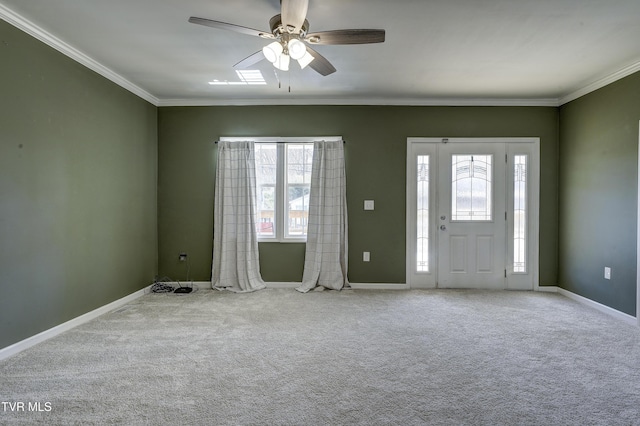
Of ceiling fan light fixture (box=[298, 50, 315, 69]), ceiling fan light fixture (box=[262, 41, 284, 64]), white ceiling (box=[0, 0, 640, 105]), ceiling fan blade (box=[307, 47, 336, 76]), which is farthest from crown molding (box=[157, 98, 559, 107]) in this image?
ceiling fan light fixture (box=[262, 41, 284, 64])

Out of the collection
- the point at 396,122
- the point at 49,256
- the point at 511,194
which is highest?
the point at 396,122

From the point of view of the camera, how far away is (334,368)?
2377mm

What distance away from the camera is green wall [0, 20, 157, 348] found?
102 inches

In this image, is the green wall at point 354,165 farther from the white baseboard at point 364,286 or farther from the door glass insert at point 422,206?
the door glass insert at point 422,206

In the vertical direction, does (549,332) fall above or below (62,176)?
below

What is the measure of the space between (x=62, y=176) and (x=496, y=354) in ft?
13.3

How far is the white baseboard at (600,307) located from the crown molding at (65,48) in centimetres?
611

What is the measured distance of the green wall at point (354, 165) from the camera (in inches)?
182

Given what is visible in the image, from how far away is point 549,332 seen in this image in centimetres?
309

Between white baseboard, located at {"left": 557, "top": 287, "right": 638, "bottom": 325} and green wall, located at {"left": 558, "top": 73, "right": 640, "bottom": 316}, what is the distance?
5 centimetres

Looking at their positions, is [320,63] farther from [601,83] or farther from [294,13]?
[601,83]

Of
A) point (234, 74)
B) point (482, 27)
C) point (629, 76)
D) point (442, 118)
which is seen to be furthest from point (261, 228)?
point (629, 76)

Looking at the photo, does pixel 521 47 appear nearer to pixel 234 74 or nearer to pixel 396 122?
pixel 396 122

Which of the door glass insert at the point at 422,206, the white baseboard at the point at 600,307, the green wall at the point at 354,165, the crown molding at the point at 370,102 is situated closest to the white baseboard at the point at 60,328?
the green wall at the point at 354,165
